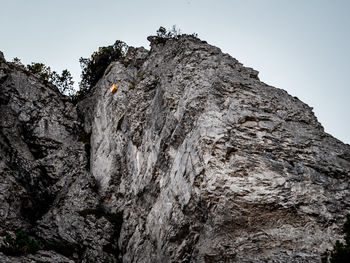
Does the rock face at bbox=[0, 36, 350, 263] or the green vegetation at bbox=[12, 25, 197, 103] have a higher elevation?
the green vegetation at bbox=[12, 25, 197, 103]

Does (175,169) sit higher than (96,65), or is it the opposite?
(96,65)

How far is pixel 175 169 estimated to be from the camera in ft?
75.6

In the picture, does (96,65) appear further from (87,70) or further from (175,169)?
(175,169)

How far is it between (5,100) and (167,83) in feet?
60.6

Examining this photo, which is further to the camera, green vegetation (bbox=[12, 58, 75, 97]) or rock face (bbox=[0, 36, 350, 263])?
green vegetation (bbox=[12, 58, 75, 97])

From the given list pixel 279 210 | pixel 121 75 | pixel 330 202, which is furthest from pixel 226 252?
pixel 121 75

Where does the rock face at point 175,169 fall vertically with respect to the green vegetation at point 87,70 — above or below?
below

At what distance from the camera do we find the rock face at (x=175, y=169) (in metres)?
18.5

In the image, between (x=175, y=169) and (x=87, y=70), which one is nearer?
(x=175, y=169)

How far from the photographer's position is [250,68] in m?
31.2

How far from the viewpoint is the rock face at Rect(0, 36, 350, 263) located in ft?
60.7

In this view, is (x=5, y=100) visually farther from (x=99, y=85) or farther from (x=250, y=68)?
(x=250, y=68)

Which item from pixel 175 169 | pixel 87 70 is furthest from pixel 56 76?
pixel 175 169

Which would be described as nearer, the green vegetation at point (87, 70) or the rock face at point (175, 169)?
the rock face at point (175, 169)
